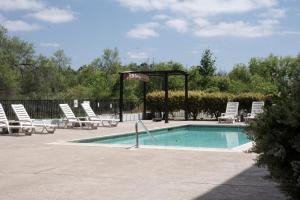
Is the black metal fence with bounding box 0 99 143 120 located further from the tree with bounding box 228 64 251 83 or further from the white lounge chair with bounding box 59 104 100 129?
the tree with bounding box 228 64 251 83

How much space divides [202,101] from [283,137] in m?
23.7

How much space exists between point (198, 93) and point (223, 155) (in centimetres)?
1794

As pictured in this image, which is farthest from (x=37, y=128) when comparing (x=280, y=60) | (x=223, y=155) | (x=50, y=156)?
(x=280, y=60)

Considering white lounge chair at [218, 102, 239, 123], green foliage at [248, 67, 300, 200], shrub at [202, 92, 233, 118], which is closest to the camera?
green foliage at [248, 67, 300, 200]

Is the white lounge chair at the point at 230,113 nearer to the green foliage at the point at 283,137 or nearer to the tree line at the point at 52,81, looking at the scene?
the tree line at the point at 52,81

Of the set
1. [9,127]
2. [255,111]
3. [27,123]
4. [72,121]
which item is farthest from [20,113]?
[255,111]

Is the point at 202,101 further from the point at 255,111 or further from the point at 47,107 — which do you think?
the point at 255,111

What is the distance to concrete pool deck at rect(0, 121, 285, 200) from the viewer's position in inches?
269

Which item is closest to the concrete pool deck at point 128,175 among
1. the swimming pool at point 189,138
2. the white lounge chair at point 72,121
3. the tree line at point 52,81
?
the swimming pool at point 189,138

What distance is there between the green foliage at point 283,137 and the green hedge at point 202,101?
2278 centimetres

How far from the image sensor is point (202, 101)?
28.5 metres

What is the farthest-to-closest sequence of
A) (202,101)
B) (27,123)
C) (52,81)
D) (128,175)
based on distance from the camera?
(52,81), (202,101), (27,123), (128,175)

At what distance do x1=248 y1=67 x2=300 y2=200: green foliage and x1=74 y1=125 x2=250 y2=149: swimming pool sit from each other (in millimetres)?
10087

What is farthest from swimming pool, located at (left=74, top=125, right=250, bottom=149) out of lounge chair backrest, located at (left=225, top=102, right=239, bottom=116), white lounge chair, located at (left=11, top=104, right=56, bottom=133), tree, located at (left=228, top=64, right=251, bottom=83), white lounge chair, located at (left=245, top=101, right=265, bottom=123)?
tree, located at (left=228, top=64, right=251, bottom=83)
